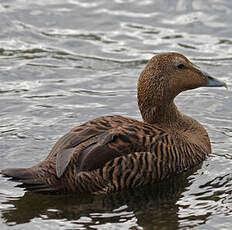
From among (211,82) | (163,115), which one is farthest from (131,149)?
(211,82)

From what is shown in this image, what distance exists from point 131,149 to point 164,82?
1.25m

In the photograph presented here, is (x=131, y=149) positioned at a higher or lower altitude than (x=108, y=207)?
higher

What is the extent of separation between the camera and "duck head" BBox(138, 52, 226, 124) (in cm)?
792

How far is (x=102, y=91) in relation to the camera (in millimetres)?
10242

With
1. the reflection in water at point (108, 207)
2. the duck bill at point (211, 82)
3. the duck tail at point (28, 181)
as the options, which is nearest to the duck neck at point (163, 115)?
the duck bill at point (211, 82)

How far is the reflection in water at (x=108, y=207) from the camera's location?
6.54 meters

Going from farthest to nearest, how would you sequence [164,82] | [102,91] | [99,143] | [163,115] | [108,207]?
[102,91] < [163,115] < [164,82] < [99,143] < [108,207]

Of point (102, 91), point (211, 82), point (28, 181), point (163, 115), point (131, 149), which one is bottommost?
point (28, 181)

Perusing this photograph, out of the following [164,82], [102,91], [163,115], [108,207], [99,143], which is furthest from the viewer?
[102,91]

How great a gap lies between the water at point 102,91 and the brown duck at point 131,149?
19cm

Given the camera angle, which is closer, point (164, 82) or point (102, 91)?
point (164, 82)

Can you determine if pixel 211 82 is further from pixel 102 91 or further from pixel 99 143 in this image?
pixel 102 91

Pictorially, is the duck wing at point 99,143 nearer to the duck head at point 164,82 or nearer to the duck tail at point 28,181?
the duck tail at point 28,181

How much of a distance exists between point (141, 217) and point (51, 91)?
409cm
